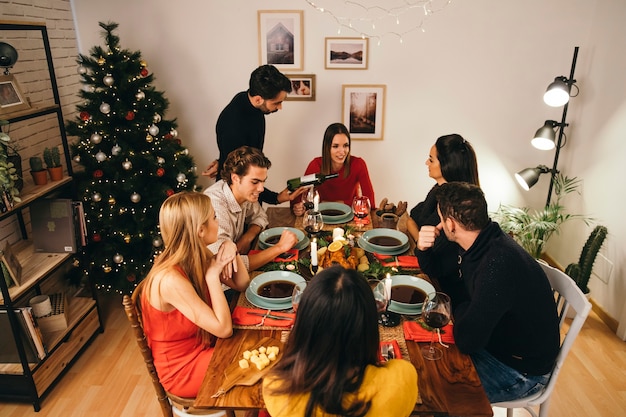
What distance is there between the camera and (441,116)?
13.2ft

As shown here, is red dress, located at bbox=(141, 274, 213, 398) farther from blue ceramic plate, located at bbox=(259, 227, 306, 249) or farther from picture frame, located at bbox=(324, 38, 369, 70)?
picture frame, located at bbox=(324, 38, 369, 70)

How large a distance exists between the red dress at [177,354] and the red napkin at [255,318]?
Result: 207mm

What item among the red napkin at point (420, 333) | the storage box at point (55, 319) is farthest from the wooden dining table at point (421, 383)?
the storage box at point (55, 319)

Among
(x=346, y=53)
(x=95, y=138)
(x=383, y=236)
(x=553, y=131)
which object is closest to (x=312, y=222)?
(x=383, y=236)

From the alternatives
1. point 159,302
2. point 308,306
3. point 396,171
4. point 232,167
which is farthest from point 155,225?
point 308,306

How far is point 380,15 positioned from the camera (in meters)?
3.78

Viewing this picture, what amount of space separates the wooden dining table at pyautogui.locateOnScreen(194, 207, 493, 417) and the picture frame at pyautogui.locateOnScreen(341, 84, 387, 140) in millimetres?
2549

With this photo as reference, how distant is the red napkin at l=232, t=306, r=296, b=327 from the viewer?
6.00ft

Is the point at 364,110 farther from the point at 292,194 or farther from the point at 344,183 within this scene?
the point at 292,194

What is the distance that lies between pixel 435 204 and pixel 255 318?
1348 millimetres

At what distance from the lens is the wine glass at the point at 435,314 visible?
1.68 metres

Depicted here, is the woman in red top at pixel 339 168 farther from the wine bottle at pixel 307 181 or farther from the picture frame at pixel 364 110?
the picture frame at pixel 364 110

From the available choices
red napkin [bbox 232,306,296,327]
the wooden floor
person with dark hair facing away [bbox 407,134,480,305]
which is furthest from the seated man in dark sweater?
the wooden floor

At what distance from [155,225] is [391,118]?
7.06ft
